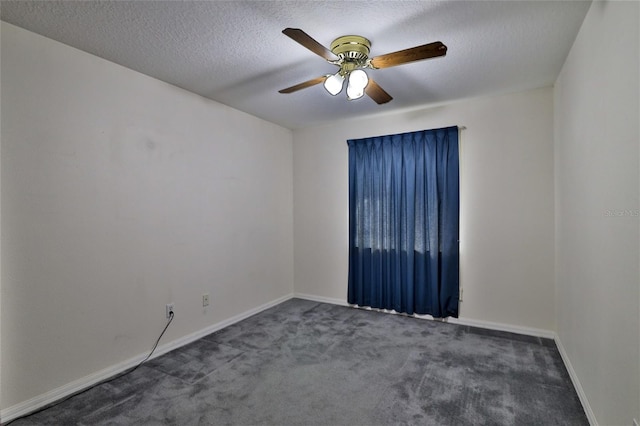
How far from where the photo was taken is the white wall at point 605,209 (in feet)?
4.19

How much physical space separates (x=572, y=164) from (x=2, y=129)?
3.73m

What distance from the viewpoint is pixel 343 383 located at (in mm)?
2209

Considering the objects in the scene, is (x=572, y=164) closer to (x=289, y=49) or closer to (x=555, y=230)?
(x=555, y=230)

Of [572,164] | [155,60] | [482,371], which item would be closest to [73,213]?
[155,60]

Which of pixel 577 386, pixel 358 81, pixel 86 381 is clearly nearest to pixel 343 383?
pixel 577 386

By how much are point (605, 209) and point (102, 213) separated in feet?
10.4

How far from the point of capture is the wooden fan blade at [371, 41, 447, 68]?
5.38 feet

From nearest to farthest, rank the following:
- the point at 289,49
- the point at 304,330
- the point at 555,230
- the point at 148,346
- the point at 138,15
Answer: the point at 138,15 < the point at 289,49 < the point at 148,346 < the point at 555,230 < the point at 304,330

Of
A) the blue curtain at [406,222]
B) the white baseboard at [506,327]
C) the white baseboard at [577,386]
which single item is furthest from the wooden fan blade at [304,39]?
the white baseboard at [506,327]

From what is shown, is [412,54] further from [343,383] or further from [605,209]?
[343,383]

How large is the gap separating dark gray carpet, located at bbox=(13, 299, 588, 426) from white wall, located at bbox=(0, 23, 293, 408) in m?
0.34

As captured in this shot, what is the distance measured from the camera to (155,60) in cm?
235

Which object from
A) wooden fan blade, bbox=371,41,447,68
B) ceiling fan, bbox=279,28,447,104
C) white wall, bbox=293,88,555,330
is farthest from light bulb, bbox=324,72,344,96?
white wall, bbox=293,88,555,330

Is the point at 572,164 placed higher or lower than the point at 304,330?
higher
